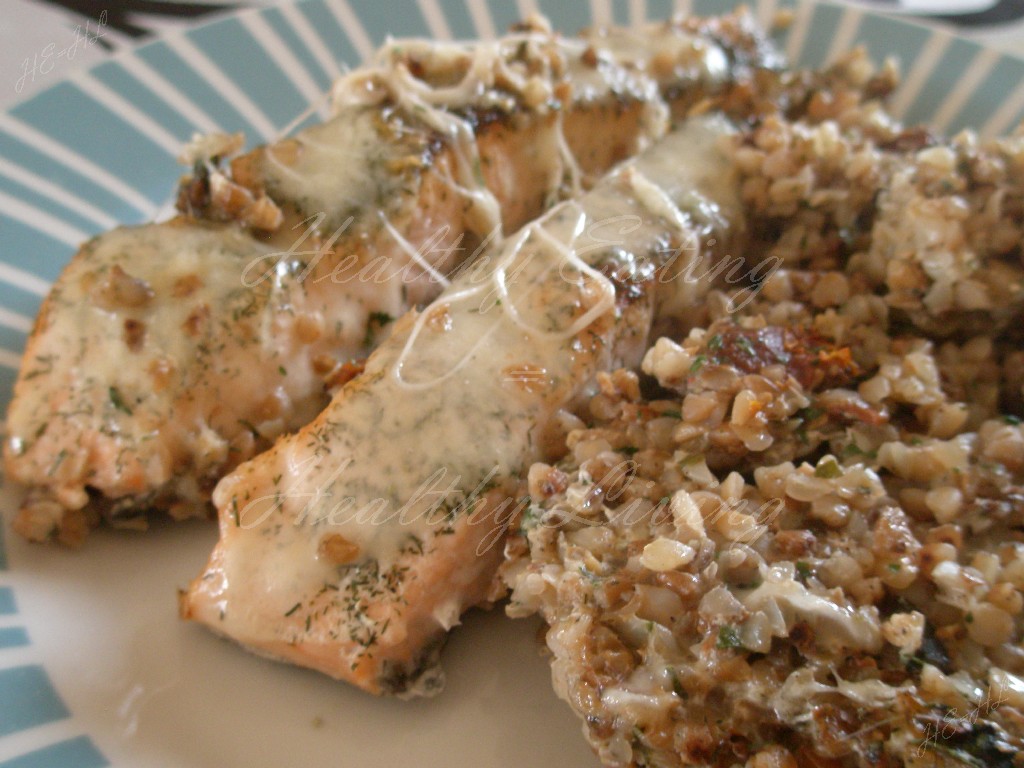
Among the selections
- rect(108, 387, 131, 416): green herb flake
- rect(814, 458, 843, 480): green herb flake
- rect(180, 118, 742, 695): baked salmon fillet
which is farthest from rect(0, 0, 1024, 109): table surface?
rect(814, 458, 843, 480): green herb flake

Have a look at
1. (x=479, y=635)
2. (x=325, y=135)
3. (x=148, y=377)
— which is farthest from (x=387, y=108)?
(x=479, y=635)

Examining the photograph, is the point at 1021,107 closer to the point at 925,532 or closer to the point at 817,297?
the point at 817,297

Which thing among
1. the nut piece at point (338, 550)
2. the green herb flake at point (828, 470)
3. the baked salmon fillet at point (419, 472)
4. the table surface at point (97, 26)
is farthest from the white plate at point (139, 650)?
the green herb flake at point (828, 470)

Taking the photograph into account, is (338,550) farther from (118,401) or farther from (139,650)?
(118,401)

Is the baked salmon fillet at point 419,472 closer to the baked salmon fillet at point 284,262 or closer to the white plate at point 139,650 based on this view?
the white plate at point 139,650

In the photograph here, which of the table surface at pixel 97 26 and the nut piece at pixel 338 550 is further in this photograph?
the table surface at pixel 97 26

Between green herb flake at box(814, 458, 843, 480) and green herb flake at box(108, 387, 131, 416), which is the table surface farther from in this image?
green herb flake at box(814, 458, 843, 480)
